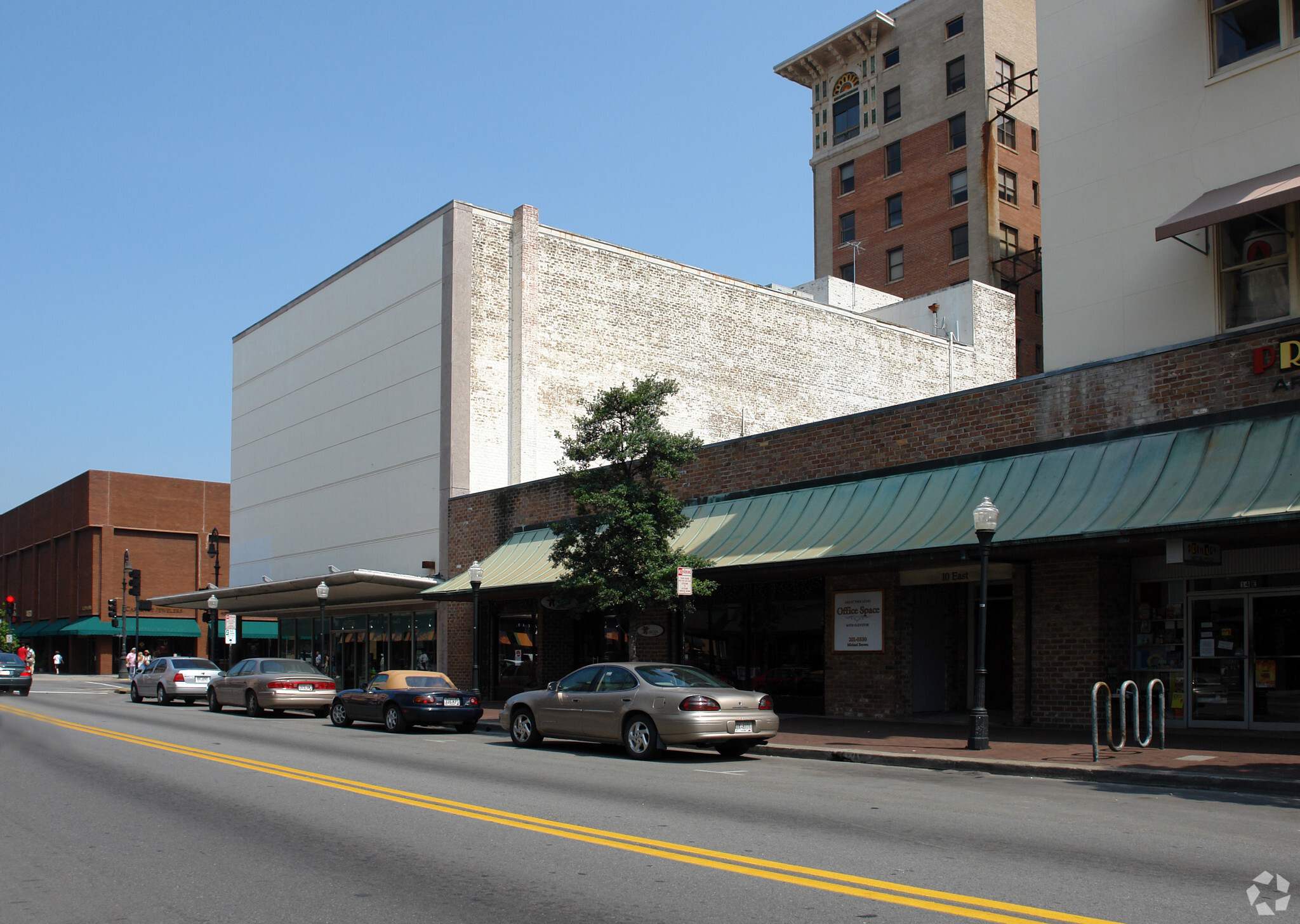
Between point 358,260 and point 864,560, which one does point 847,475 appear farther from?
point 358,260

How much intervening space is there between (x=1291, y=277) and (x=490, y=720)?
1639cm

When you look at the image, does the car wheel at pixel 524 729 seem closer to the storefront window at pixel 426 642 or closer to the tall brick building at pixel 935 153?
the storefront window at pixel 426 642

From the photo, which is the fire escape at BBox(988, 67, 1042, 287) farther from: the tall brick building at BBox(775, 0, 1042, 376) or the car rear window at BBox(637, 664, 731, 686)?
the car rear window at BBox(637, 664, 731, 686)

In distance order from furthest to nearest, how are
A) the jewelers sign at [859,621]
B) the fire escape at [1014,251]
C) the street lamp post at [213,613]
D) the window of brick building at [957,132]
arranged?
the window of brick building at [957,132] < the fire escape at [1014,251] < the street lamp post at [213,613] < the jewelers sign at [859,621]

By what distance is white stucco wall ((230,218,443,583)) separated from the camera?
3366cm

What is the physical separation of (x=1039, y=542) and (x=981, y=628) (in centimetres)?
156

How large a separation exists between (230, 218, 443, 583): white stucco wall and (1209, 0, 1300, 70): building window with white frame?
2173 cm

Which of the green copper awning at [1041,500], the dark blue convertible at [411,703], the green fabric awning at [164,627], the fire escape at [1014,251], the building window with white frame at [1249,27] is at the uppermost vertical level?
the fire escape at [1014,251]

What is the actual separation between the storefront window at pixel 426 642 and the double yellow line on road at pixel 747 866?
20599mm

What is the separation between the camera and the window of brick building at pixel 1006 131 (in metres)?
46.8

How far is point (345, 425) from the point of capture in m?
38.3

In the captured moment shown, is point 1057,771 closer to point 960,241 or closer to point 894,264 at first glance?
point 960,241

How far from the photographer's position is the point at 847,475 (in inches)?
810

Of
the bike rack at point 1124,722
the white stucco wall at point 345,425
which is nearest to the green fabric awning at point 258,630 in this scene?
the white stucco wall at point 345,425
